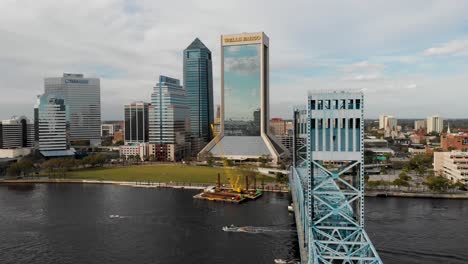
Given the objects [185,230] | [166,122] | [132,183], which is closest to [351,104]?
[185,230]

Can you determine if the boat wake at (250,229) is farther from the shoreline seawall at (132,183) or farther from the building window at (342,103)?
the shoreline seawall at (132,183)

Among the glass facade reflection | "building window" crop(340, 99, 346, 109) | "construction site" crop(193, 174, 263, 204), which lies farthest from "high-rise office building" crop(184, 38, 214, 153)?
"building window" crop(340, 99, 346, 109)

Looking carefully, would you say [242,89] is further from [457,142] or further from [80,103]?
[80,103]

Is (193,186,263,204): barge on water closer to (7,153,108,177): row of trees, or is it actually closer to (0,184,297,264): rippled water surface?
(0,184,297,264): rippled water surface

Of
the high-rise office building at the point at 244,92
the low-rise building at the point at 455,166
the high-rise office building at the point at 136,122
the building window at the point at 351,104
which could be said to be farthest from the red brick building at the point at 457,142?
the high-rise office building at the point at 136,122

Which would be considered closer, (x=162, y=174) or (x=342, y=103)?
(x=342, y=103)
